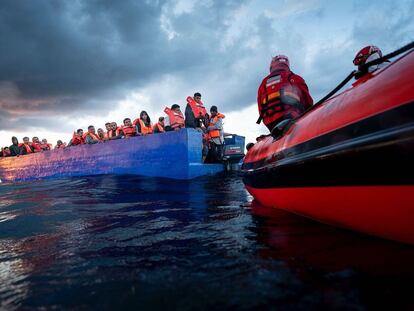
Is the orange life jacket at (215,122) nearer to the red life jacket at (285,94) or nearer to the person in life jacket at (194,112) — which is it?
the person in life jacket at (194,112)

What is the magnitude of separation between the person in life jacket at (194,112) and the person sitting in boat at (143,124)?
231 cm

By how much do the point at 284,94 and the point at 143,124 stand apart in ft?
28.6

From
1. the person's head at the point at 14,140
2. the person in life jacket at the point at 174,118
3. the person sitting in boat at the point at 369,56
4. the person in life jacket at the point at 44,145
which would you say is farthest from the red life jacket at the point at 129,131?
the person in life jacket at the point at 44,145

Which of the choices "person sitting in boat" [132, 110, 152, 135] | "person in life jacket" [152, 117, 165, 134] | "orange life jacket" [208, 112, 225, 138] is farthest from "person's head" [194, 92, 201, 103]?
"person sitting in boat" [132, 110, 152, 135]

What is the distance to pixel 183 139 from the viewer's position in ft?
28.3

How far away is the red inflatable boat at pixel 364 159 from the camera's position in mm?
1590

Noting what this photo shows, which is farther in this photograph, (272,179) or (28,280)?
(272,179)

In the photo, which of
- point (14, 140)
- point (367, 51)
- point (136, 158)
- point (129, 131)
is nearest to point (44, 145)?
point (14, 140)

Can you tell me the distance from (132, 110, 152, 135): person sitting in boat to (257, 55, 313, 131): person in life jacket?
8.14m

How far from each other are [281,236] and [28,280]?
69.2 inches

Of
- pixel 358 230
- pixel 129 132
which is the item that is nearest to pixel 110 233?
pixel 358 230

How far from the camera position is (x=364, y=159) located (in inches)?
69.6

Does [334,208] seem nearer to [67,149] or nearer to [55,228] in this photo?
[55,228]

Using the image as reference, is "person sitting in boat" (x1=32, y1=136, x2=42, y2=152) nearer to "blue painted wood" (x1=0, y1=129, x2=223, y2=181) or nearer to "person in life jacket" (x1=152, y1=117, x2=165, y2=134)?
"blue painted wood" (x1=0, y1=129, x2=223, y2=181)
